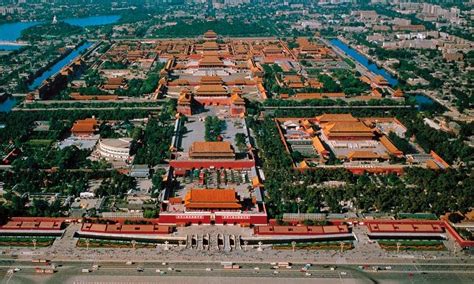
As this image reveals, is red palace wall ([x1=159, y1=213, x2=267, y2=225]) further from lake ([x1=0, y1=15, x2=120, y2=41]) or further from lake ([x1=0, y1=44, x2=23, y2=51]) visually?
lake ([x1=0, y1=15, x2=120, y2=41])

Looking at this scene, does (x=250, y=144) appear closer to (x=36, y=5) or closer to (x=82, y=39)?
(x=82, y=39)

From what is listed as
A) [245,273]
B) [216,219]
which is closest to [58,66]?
[216,219]

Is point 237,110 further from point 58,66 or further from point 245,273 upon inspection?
point 58,66

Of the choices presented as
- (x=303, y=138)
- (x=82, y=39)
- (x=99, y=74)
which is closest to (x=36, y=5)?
(x=82, y=39)

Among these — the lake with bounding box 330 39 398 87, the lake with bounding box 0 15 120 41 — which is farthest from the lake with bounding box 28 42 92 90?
the lake with bounding box 330 39 398 87

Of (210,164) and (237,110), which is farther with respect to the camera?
(237,110)

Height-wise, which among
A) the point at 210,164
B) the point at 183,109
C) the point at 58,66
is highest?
the point at 183,109
